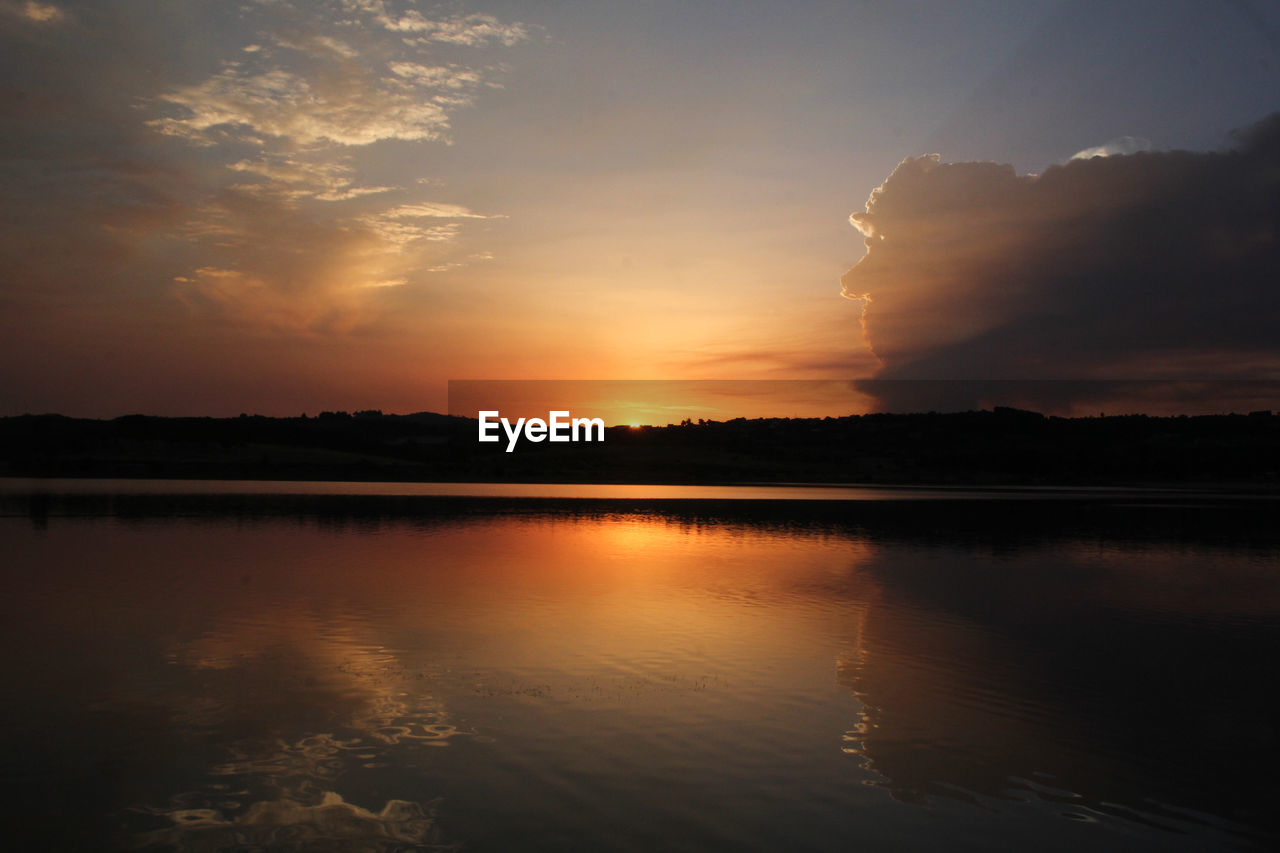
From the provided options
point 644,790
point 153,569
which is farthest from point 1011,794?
point 153,569

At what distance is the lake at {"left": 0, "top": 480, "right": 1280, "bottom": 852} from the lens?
27.4ft

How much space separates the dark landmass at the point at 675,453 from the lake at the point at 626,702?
6669 cm

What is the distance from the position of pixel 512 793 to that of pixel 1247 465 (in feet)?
398

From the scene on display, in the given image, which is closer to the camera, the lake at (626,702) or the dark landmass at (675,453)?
the lake at (626,702)

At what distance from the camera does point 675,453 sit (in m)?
124

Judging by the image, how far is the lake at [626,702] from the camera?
835cm

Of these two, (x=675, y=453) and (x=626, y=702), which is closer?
(x=626, y=702)

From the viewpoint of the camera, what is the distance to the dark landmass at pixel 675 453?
Result: 302 feet

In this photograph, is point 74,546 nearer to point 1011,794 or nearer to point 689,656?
point 689,656

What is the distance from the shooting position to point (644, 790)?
9.04 meters

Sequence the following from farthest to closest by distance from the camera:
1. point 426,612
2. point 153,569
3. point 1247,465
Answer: point 1247,465 → point 153,569 → point 426,612

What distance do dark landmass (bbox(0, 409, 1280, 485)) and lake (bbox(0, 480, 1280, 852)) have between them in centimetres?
6669

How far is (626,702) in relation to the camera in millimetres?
12180

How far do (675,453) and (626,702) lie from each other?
367ft
